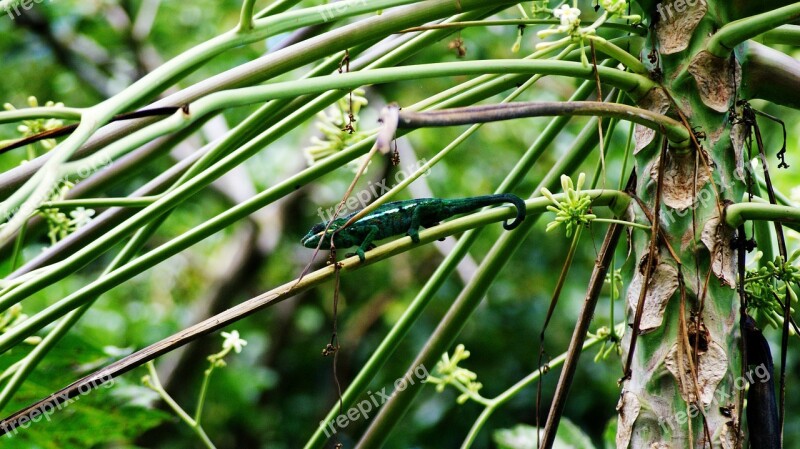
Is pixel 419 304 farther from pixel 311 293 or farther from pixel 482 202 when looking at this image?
pixel 311 293

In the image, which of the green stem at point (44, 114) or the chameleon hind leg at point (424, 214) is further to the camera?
the chameleon hind leg at point (424, 214)

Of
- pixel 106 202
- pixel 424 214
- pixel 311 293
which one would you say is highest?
pixel 311 293

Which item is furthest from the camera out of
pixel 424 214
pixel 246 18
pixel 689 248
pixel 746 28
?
pixel 424 214

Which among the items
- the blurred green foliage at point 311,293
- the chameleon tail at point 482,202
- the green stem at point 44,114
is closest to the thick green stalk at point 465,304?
the chameleon tail at point 482,202

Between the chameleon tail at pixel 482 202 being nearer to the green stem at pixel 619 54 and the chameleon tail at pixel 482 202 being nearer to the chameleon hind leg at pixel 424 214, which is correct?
the chameleon hind leg at pixel 424 214

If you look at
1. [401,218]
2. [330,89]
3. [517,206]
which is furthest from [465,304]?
[330,89]

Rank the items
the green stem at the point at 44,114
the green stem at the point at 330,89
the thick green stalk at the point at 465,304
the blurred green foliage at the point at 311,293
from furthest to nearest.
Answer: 1. the blurred green foliage at the point at 311,293
2. the thick green stalk at the point at 465,304
3. the green stem at the point at 44,114
4. the green stem at the point at 330,89

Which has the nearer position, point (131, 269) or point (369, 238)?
point (131, 269)

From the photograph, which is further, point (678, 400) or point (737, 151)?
point (737, 151)

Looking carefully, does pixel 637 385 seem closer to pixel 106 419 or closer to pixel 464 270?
pixel 106 419

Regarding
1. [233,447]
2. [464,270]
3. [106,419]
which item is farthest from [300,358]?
[106,419]

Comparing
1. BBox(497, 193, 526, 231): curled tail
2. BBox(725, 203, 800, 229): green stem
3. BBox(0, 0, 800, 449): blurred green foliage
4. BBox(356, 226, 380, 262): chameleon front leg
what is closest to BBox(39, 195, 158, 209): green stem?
BBox(356, 226, 380, 262): chameleon front leg
